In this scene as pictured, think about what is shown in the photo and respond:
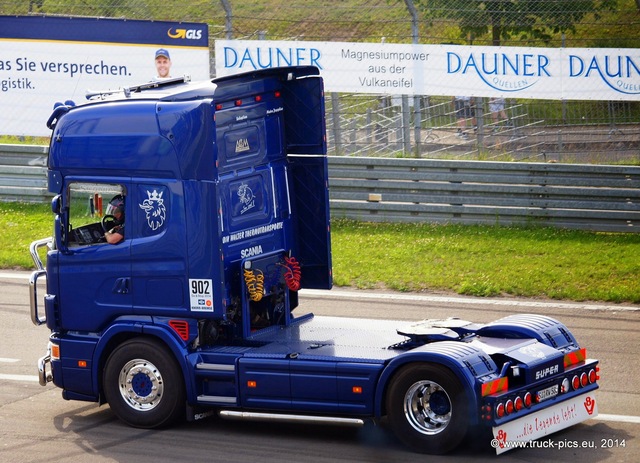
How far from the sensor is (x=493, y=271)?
14.5m

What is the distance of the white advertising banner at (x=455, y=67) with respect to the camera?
16719 mm

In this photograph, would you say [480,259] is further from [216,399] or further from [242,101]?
[216,399]

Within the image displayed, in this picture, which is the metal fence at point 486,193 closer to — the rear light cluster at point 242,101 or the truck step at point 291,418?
the rear light cluster at point 242,101

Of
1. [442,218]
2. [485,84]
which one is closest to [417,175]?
[442,218]

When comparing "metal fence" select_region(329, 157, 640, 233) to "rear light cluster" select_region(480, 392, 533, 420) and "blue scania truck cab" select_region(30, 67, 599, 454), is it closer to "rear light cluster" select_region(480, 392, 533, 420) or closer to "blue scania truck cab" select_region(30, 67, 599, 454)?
"blue scania truck cab" select_region(30, 67, 599, 454)

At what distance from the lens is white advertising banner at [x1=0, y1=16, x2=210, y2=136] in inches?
729

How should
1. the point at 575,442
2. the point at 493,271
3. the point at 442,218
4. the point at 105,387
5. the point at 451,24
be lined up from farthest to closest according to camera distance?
the point at 451,24, the point at 442,218, the point at 493,271, the point at 105,387, the point at 575,442

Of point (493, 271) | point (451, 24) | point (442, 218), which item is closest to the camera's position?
point (493, 271)

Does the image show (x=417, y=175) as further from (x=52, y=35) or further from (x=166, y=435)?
(x=166, y=435)

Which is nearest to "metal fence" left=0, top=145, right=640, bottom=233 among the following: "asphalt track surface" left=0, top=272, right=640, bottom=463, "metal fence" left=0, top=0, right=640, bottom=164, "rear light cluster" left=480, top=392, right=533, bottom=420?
"metal fence" left=0, top=0, right=640, bottom=164

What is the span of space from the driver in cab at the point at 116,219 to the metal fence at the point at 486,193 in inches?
315

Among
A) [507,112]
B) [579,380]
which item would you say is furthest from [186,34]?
[579,380]

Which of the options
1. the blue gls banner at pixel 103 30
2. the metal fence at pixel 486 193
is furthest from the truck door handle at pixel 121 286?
the blue gls banner at pixel 103 30

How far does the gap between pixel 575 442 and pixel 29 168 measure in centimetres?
1249
